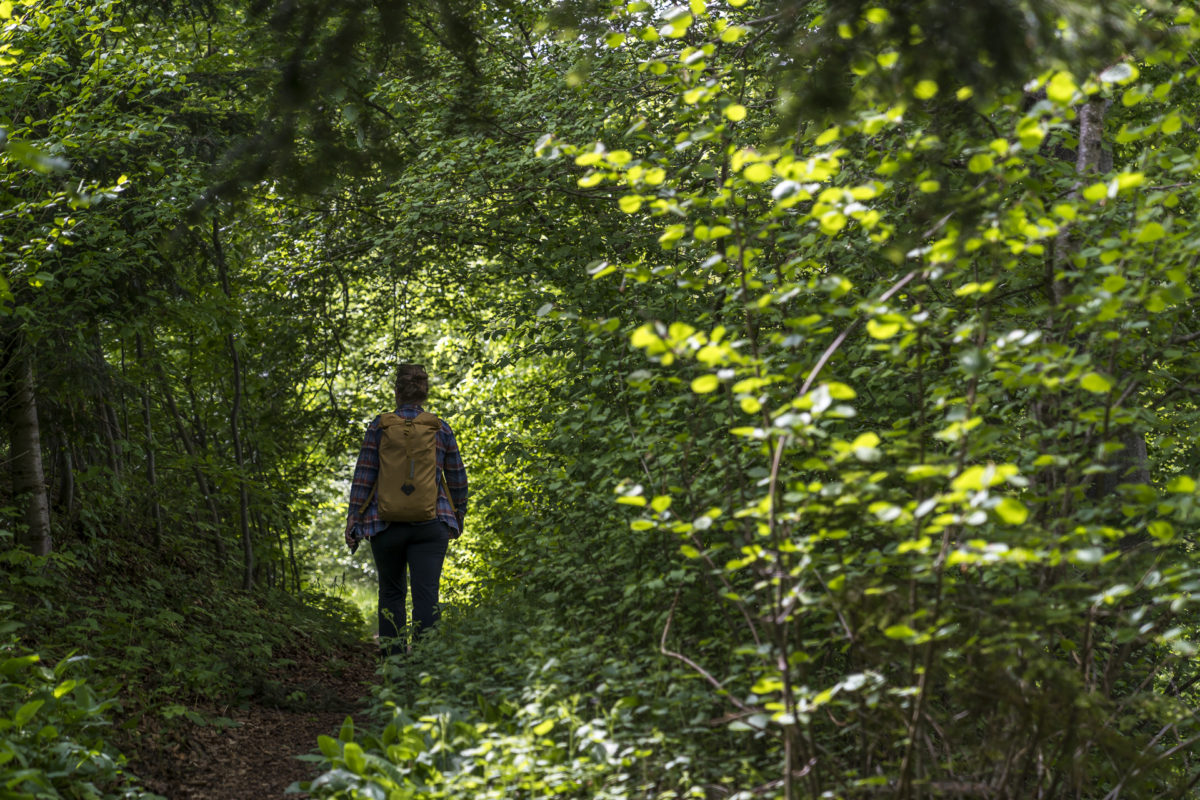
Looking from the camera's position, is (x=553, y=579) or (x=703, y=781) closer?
(x=703, y=781)

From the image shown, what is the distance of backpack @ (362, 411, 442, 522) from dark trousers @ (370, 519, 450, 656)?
0.10 meters

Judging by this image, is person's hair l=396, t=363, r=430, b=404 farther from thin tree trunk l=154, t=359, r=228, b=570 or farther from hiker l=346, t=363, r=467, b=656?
thin tree trunk l=154, t=359, r=228, b=570

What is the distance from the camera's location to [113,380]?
6.95m

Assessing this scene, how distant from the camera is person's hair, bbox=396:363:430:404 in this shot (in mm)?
6102

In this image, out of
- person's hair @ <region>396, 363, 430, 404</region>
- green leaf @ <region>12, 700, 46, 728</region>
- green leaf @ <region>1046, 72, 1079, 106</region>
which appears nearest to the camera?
green leaf @ <region>1046, 72, 1079, 106</region>

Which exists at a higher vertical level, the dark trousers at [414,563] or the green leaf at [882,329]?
the green leaf at [882,329]

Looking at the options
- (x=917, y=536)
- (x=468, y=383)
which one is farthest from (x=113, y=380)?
(x=917, y=536)

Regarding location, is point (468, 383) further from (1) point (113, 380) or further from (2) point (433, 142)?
(1) point (113, 380)

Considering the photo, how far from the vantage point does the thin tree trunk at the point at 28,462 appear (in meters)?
6.38

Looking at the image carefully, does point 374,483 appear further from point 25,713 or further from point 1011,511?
point 1011,511

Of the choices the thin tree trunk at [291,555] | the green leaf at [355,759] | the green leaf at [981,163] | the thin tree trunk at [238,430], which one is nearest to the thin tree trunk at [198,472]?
the thin tree trunk at [238,430]

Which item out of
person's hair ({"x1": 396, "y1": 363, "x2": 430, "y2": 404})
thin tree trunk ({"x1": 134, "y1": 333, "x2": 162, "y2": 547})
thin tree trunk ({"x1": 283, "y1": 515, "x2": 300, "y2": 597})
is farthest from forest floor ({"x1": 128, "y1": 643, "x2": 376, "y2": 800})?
thin tree trunk ({"x1": 283, "y1": 515, "x2": 300, "y2": 597})

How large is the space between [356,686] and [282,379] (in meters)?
3.90

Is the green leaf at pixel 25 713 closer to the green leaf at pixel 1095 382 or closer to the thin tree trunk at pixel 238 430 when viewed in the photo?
the green leaf at pixel 1095 382
